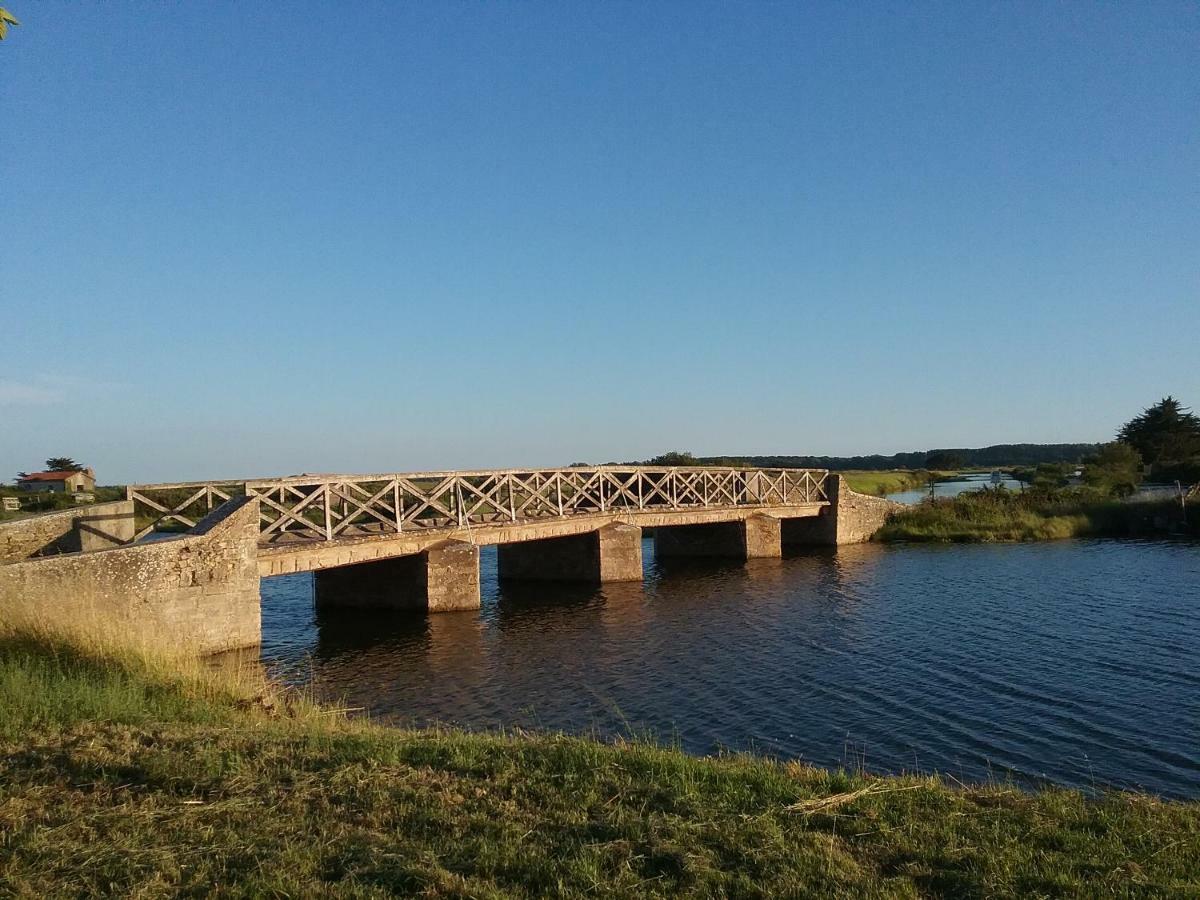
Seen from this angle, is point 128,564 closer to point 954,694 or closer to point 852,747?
point 852,747

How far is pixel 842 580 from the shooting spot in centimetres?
2473

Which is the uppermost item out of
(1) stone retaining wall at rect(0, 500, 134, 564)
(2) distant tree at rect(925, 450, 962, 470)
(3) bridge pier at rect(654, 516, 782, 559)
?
(2) distant tree at rect(925, 450, 962, 470)

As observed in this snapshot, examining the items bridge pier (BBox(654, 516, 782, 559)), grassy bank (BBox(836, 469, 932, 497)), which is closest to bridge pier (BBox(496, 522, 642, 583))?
bridge pier (BBox(654, 516, 782, 559))

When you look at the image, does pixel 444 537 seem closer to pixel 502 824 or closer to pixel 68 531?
pixel 68 531

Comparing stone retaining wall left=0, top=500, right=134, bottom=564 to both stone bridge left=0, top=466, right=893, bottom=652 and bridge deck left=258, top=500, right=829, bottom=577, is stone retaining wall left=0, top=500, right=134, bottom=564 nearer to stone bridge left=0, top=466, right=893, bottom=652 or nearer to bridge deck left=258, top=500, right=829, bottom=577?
stone bridge left=0, top=466, right=893, bottom=652

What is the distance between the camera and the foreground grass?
4.29 meters

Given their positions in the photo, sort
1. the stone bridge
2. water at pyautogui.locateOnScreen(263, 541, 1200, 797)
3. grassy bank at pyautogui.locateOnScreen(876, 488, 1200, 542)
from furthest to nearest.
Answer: grassy bank at pyautogui.locateOnScreen(876, 488, 1200, 542), the stone bridge, water at pyautogui.locateOnScreen(263, 541, 1200, 797)

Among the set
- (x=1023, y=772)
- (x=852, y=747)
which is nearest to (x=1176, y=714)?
(x=1023, y=772)

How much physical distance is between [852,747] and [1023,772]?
182 cm

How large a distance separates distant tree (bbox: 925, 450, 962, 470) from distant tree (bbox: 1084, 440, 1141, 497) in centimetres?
5776

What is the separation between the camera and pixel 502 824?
508cm

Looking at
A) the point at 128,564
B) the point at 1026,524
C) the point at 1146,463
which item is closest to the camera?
the point at 128,564

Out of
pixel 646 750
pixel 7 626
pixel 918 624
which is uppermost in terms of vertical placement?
pixel 7 626

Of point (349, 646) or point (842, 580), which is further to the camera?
point (842, 580)
